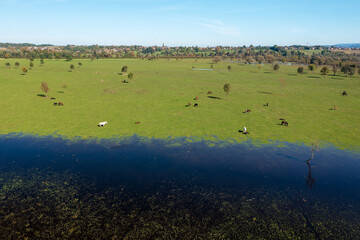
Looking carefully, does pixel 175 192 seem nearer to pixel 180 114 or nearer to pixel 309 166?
pixel 309 166

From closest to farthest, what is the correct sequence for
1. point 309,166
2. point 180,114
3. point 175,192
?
point 175,192 < point 309,166 < point 180,114

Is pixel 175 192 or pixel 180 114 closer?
pixel 175 192

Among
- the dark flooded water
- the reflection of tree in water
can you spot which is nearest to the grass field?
the reflection of tree in water

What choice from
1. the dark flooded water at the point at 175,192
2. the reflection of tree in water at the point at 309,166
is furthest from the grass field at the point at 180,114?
the dark flooded water at the point at 175,192

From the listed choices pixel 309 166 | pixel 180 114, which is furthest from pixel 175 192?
pixel 180 114

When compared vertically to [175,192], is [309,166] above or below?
above

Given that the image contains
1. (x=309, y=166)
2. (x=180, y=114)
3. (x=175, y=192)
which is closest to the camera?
(x=175, y=192)

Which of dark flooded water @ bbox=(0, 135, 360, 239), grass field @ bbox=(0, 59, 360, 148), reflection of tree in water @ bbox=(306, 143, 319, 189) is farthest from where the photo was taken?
grass field @ bbox=(0, 59, 360, 148)

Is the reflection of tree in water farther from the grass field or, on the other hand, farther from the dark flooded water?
the grass field
